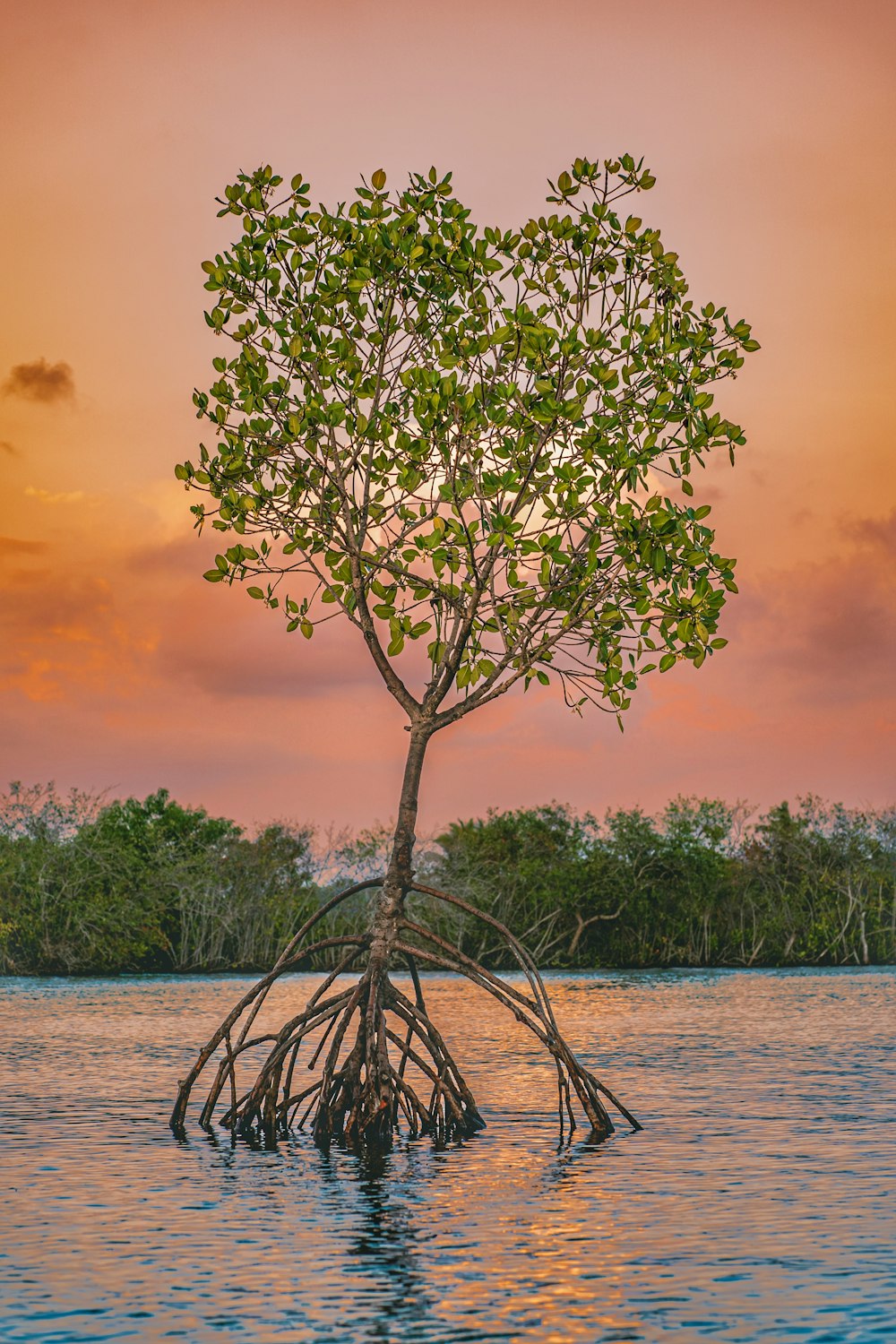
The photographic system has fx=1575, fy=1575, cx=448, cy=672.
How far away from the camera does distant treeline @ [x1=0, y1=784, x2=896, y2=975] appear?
68.8 metres

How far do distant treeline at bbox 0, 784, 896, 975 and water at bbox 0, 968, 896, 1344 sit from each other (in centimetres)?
4117

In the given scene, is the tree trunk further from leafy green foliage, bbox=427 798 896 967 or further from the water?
leafy green foliage, bbox=427 798 896 967

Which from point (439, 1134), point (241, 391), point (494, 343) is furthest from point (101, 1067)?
point (494, 343)

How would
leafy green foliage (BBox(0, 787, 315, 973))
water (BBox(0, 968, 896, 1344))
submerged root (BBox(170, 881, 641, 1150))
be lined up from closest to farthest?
water (BBox(0, 968, 896, 1344)) → submerged root (BBox(170, 881, 641, 1150)) → leafy green foliage (BBox(0, 787, 315, 973))

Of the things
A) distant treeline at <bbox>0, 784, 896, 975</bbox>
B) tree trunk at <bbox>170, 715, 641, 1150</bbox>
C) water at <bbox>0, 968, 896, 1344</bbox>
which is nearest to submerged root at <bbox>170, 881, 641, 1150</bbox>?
tree trunk at <bbox>170, 715, 641, 1150</bbox>

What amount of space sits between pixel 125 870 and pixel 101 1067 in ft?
133

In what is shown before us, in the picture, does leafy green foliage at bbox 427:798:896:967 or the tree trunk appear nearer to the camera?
the tree trunk

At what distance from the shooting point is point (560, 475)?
18.1m

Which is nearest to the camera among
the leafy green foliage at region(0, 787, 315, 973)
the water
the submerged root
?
the water

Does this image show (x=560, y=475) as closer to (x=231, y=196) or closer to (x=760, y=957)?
(x=231, y=196)

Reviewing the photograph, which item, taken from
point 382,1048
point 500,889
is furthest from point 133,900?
point 382,1048

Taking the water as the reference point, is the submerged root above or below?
above

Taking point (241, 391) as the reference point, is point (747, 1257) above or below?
below

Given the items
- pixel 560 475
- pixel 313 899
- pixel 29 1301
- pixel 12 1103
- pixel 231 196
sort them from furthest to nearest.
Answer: pixel 313 899 → pixel 12 1103 → pixel 231 196 → pixel 560 475 → pixel 29 1301
